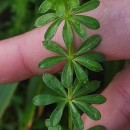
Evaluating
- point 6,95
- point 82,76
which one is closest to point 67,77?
point 82,76

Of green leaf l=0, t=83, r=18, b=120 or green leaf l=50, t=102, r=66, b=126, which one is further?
green leaf l=0, t=83, r=18, b=120

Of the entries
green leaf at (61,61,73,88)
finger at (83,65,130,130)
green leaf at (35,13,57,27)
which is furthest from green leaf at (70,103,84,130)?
finger at (83,65,130,130)

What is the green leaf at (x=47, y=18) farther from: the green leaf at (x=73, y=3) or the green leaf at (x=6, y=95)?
the green leaf at (x=6, y=95)

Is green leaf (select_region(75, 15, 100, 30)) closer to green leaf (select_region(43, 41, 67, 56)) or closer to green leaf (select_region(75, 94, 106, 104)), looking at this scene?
green leaf (select_region(43, 41, 67, 56))

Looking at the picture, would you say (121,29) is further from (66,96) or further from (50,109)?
(50,109)

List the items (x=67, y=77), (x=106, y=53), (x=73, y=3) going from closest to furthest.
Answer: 1. (x=73, y=3)
2. (x=67, y=77)
3. (x=106, y=53)

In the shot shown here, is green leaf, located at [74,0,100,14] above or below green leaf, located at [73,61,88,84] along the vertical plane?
above

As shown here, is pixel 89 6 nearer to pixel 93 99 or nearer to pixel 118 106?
pixel 93 99
